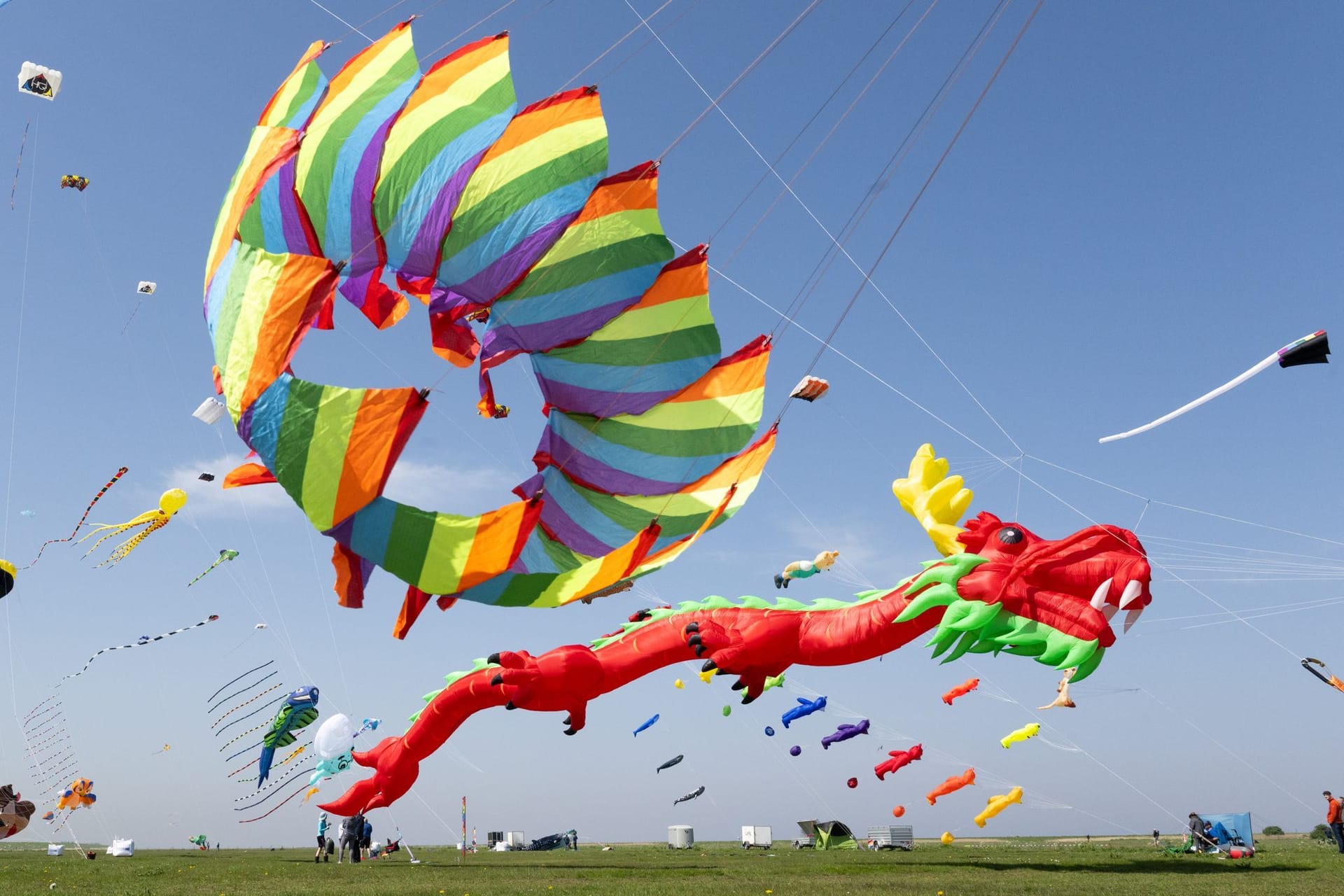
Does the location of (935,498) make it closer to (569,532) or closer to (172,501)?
(569,532)

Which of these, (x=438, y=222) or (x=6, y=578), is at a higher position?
(x=438, y=222)

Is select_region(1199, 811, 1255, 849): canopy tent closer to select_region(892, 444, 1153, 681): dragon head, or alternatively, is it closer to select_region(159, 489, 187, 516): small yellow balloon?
select_region(892, 444, 1153, 681): dragon head

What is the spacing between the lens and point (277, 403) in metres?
9.15

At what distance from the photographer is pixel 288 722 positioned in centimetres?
1459

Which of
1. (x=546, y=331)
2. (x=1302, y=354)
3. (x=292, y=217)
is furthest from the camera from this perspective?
(x=546, y=331)

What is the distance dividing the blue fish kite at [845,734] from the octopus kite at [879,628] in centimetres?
427

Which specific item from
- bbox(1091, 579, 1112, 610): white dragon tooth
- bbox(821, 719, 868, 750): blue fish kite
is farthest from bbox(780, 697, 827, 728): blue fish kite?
bbox(1091, 579, 1112, 610): white dragon tooth

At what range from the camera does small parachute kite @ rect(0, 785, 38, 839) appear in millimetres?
11141

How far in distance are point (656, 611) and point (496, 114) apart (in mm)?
5444

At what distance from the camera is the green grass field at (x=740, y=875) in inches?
283

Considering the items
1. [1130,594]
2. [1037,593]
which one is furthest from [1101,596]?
[1037,593]

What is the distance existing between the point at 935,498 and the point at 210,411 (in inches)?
316

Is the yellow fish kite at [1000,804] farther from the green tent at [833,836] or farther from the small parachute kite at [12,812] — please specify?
the small parachute kite at [12,812]

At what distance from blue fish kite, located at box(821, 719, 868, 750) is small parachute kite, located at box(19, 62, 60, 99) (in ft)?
44.1
